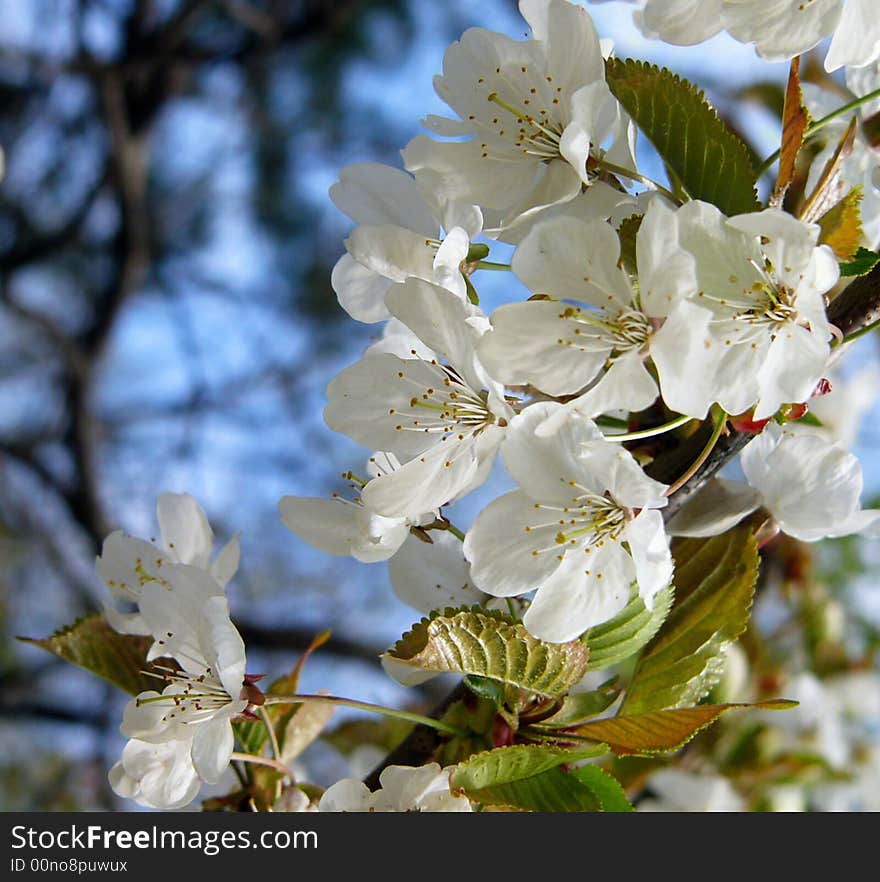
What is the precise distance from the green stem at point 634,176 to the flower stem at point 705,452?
94 mm

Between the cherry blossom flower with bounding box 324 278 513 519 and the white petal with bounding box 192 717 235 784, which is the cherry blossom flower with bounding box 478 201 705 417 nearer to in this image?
the cherry blossom flower with bounding box 324 278 513 519

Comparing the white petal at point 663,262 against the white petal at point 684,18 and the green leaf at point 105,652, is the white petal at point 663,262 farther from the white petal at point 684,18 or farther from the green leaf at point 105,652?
the green leaf at point 105,652

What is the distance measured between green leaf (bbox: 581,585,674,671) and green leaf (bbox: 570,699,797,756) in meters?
0.03

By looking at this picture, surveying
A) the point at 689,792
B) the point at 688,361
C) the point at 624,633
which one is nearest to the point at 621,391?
the point at 688,361

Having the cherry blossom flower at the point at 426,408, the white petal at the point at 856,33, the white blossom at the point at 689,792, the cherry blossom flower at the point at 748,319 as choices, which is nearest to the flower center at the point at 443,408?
the cherry blossom flower at the point at 426,408

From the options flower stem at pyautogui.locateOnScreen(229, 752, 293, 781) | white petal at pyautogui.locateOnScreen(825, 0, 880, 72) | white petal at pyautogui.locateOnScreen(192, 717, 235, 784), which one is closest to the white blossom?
flower stem at pyautogui.locateOnScreen(229, 752, 293, 781)

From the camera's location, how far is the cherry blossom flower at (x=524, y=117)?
1.36 feet

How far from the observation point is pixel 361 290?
0.50 metres

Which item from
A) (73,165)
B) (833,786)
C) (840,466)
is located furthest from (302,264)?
(840,466)

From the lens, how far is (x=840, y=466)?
48 cm

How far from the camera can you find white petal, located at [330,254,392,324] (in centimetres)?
50

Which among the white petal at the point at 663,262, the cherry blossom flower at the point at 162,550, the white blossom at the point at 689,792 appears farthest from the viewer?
the white blossom at the point at 689,792
